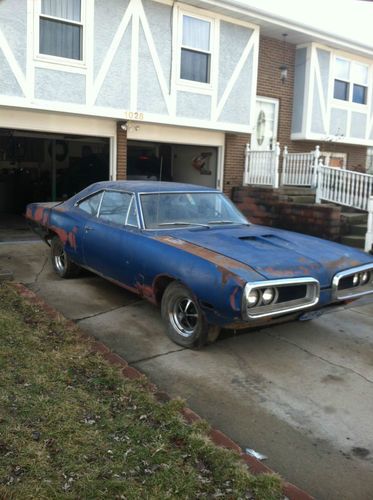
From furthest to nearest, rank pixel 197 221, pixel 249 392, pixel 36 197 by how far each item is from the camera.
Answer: pixel 36 197 → pixel 197 221 → pixel 249 392

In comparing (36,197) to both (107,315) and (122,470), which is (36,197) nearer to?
(107,315)

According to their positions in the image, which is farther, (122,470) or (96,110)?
(96,110)

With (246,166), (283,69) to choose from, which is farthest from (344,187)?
(283,69)

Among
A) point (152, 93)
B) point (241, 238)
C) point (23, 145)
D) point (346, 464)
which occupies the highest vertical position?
point (152, 93)

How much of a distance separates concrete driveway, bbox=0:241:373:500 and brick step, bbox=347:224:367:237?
13.3ft

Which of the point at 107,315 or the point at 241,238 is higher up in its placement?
the point at 241,238

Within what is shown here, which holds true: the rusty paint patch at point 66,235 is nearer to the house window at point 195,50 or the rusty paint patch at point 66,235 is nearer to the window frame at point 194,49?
the window frame at point 194,49

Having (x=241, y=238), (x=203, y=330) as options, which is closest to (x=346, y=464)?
(x=203, y=330)

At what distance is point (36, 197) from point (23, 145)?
1.63 m

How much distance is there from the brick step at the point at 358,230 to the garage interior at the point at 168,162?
4.67m

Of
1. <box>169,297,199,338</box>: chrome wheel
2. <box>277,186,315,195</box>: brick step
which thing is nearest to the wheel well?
<box>169,297,199,338</box>: chrome wheel

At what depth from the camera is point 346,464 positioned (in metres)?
2.91

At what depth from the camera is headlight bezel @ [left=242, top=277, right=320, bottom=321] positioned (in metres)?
Answer: 3.83

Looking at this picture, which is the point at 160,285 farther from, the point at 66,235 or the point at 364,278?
the point at 66,235
